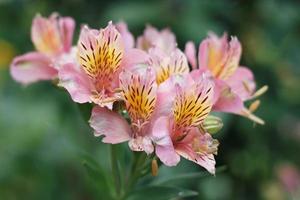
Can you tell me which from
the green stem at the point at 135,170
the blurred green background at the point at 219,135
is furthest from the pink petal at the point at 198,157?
the blurred green background at the point at 219,135

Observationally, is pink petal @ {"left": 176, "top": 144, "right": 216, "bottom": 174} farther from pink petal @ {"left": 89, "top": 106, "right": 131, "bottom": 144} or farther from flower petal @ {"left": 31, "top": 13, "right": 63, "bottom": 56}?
flower petal @ {"left": 31, "top": 13, "right": 63, "bottom": 56}

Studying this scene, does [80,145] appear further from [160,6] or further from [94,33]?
[94,33]

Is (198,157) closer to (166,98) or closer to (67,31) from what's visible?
(166,98)

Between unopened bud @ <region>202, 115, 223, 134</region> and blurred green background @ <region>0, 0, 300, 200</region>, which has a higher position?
unopened bud @ <region>202, 115, 223, 134</region>

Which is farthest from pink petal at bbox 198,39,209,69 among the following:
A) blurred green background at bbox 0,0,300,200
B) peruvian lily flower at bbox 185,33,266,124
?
blurred green background at bbox 0,0,300,200

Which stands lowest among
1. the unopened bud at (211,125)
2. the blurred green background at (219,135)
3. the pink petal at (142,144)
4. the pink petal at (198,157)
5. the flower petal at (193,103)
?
the blurred green background at (219,135)

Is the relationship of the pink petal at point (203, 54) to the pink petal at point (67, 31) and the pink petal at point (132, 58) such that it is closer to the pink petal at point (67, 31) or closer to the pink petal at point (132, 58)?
the pink petal at point (132, 58)

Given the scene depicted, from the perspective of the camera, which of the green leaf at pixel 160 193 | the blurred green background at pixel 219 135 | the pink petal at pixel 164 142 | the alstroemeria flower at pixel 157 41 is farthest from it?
the blurred green background at pixel 219 135
